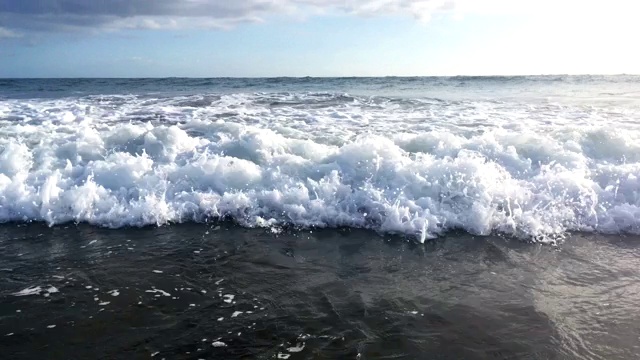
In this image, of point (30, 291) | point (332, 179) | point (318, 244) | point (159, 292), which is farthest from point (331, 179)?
point (30, 291)

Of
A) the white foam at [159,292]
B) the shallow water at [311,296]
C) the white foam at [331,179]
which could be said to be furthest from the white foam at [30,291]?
the white foam at [331,179]

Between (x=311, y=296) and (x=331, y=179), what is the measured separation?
3.41 m

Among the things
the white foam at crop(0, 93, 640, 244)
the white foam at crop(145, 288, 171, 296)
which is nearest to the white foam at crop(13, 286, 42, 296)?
the white foam at crop(145, 288, 171, 296)

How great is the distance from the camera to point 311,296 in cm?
441

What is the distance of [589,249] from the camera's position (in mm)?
5723

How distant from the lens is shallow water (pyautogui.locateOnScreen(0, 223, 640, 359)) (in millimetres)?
3623

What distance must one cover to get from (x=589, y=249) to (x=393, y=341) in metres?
3.46

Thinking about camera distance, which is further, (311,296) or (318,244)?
(318,244)

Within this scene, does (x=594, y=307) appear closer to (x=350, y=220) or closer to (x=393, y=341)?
(x=393, y=341)

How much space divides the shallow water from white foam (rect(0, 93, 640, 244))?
0.52 meters

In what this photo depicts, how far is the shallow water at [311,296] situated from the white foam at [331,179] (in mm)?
518

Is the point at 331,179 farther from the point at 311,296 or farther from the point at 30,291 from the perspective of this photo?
the point at 30,291

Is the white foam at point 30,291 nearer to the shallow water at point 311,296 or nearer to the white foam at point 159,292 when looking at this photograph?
the shallow water at point 311,296

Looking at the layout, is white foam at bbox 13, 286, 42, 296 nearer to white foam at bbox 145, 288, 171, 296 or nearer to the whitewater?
white foam at bbox 145, 288, 171, 296
